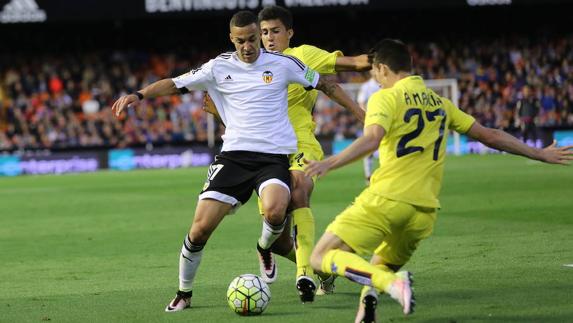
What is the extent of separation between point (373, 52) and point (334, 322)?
5.95 feet

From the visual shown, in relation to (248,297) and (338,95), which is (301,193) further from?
(248,297)

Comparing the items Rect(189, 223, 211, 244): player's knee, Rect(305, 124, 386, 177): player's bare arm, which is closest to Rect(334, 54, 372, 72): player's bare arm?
Rect(189, 223, 211, 244): player's knee

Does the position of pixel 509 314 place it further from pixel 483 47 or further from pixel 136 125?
pixel 483 47

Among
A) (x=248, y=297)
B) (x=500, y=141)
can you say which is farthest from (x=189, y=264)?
(x=500, y=141)

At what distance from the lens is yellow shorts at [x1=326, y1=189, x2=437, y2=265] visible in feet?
20.5

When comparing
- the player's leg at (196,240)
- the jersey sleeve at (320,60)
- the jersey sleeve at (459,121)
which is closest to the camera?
the jersey sleeve at (459,121)

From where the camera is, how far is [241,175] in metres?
7.54

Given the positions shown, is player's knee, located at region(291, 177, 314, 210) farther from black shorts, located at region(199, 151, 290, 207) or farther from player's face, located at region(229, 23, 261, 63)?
player's face, located at region(229, 23, 261, 63)

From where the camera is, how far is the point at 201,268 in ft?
32.7

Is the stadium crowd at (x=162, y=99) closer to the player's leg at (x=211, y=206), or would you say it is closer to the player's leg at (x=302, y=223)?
the player's leg at (x=302, y=223)

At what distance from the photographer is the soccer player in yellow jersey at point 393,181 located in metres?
6.14

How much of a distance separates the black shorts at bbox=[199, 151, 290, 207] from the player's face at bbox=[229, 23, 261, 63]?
73 centimetres

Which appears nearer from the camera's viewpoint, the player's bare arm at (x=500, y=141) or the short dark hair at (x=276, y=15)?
the player's bare arm at (x=500, y=141)

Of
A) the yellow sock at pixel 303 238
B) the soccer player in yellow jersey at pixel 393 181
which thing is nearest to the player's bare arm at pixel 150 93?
the yellow sock at pixel 303 238
